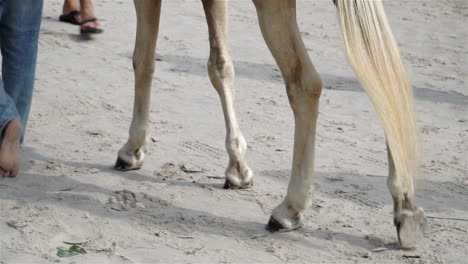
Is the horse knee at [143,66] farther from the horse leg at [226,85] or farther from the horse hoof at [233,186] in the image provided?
the horse hoof at [233,186]

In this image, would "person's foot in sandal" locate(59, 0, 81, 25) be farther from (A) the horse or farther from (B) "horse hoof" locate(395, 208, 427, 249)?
(B) "horse hoof" locate(395, 208, 427, 249)

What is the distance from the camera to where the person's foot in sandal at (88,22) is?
324 inches

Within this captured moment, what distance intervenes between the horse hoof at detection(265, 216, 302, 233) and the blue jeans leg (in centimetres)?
165

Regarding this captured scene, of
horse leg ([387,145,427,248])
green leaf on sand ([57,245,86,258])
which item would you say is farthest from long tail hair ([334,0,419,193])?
green leaf on sand ([57,245,86,258])

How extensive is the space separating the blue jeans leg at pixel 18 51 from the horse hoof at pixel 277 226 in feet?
5.40

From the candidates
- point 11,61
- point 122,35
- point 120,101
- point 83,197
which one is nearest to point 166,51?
point 122,35

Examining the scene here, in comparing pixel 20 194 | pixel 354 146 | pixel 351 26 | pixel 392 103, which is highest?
pixel 351 26

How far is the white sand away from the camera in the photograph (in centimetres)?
438

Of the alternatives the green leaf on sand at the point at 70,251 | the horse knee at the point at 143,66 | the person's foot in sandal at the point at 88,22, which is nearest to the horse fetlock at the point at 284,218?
the green leaf on sand at the point at 70,251

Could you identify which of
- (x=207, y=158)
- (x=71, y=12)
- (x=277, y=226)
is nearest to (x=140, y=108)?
(x=207, y=158)

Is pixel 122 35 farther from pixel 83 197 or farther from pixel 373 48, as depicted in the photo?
pixel 373 48

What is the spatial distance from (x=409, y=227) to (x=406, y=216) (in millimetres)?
54

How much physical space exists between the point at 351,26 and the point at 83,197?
1808 millimetres

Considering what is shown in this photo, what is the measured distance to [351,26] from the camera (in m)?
4.11
